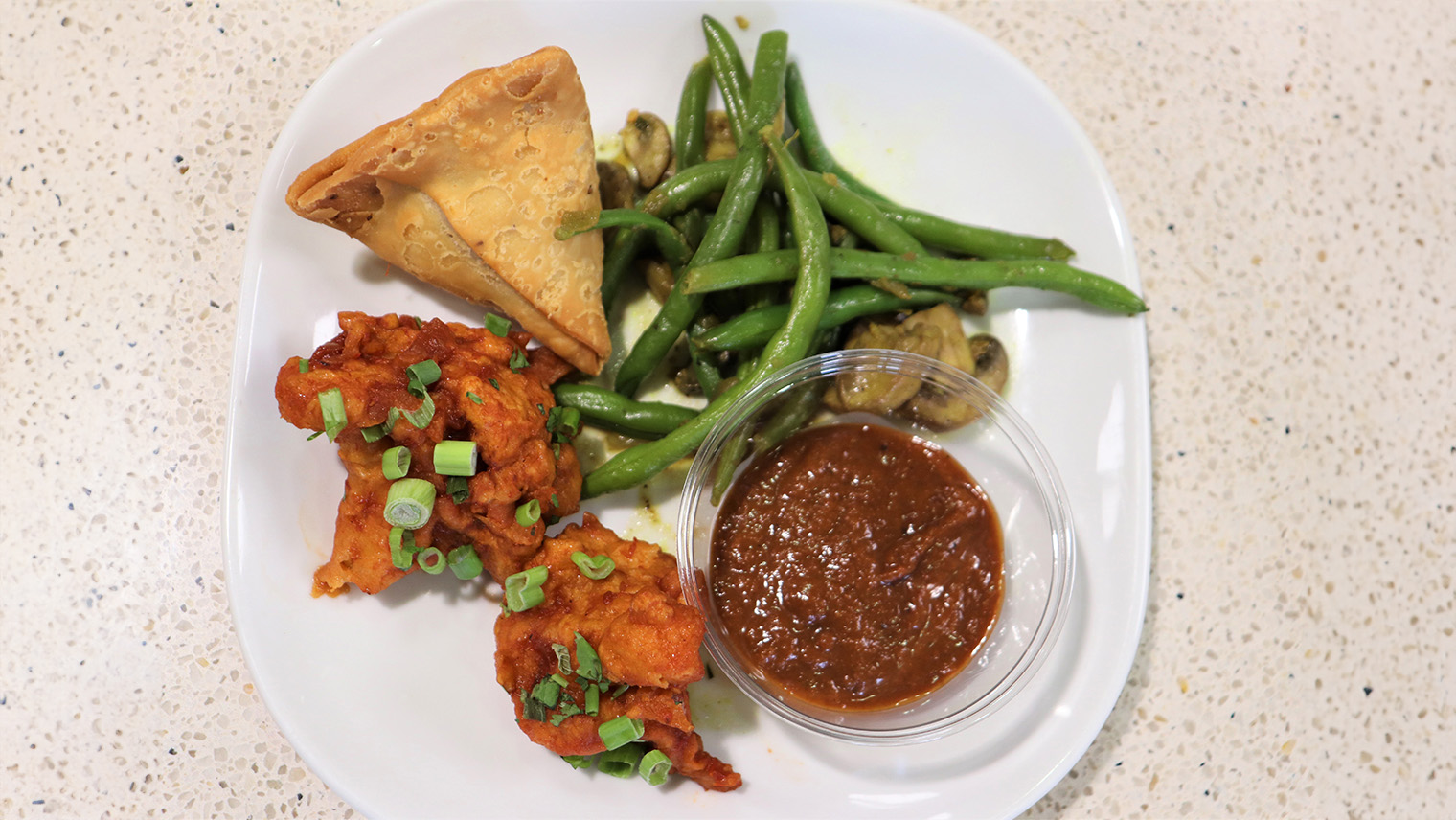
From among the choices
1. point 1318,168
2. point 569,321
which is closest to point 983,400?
point 569,321

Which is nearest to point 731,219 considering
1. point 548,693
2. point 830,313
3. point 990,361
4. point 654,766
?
point 830,313

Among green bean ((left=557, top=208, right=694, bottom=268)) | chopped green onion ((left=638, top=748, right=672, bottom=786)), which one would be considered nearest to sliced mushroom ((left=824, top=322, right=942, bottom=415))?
green bean ((left=557, top=208, right=694, bottom=268))

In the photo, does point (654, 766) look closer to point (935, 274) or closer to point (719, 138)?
point (935, 274)

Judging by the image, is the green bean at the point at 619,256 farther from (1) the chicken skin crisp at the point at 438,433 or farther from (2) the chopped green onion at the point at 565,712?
(2) the chopped green onion at the point at 565,712

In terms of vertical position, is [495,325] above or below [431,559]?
above

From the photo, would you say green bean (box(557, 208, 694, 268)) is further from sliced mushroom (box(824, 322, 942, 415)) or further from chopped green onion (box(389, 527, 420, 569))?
chopped green onion (box(389, 527, 420, 569))

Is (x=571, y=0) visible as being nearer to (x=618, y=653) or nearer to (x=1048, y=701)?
(x=618, y=653)

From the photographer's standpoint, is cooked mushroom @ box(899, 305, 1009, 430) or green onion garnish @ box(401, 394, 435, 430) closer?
green onion garnish @ box(401, 394, 435, 430)
